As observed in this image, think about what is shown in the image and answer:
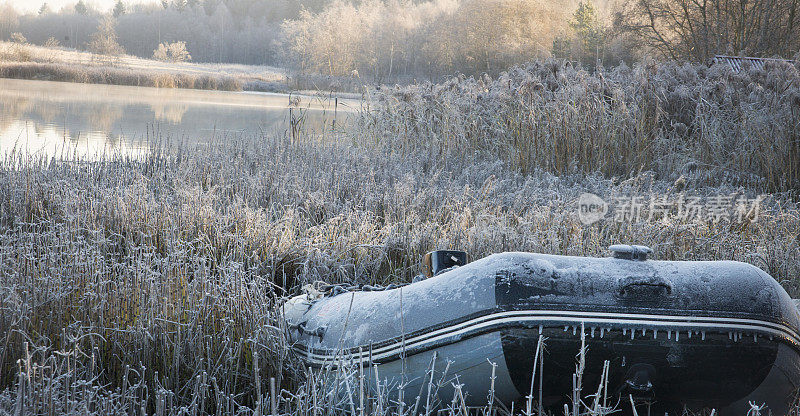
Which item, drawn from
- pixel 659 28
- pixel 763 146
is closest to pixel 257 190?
pixel 763 146

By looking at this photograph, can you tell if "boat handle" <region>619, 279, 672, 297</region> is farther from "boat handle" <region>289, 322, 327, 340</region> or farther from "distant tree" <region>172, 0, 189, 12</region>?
"distant tree" <region>172, 0, 189, 12</region>

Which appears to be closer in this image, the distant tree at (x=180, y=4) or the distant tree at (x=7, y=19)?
the distant tree at (x=7, y=19)

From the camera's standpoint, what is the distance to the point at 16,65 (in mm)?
25453

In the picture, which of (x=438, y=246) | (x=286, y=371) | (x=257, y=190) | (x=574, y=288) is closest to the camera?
(x=574, y=288)

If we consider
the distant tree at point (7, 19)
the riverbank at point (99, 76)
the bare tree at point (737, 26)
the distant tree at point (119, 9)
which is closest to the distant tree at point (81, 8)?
the distant tree at point (119, 9)

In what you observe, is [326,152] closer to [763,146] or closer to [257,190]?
[257,190]

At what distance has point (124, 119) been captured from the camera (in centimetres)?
1280

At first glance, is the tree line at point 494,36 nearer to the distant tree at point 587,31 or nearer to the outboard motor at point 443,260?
the distant tree at point 587,31

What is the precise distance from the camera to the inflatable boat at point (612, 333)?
189 centimetres

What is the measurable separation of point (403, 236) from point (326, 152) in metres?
3.49

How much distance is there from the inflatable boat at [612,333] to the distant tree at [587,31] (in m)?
28.9

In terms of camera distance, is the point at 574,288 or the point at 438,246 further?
the point at 438,246

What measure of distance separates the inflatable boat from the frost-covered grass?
0.37m

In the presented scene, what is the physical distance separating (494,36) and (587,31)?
5.38m
